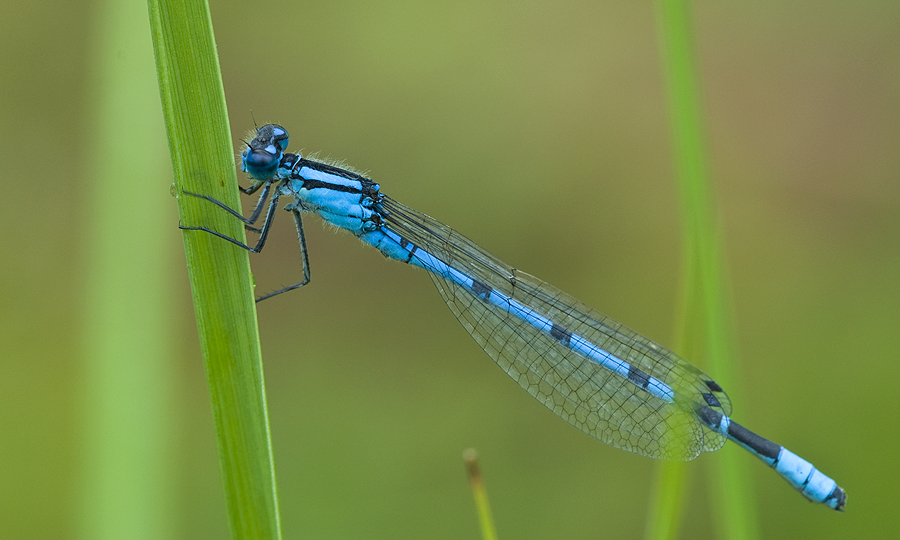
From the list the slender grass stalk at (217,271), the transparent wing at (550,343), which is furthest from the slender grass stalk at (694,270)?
the transparent wing at (550,343)

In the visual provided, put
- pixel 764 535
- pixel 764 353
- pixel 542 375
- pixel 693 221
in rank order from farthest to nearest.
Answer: pixel 764 353, pixel 764 535, pixel 542 375, pixel 693 221

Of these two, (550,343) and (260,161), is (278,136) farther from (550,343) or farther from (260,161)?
(550,343)

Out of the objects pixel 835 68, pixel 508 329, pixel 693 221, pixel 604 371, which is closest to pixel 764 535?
pixel 604 371

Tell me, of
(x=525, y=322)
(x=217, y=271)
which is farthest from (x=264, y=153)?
(x=525, y=322)

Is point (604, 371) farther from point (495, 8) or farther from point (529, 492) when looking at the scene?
point (495, 8)

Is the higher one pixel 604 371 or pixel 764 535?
pixel 604 371

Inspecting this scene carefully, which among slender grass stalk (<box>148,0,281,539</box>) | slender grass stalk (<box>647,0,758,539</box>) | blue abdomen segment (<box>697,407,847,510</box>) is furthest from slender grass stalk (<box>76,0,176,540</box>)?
blue abdomen segment (<box>697,407,847,510</box>)
